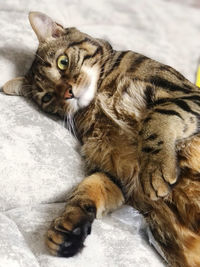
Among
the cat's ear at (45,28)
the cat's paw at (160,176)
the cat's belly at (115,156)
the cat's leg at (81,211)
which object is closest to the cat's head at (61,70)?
the cat's ear at (45,28)

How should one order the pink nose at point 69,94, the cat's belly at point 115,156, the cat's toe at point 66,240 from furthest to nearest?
the pink nose at point 69,94
the cat's belly at point 115,156
the cat's toe at point 66,240

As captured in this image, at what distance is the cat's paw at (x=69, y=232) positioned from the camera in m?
1.18

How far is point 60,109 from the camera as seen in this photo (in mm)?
1737

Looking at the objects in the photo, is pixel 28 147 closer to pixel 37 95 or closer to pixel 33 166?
pixel 33 166

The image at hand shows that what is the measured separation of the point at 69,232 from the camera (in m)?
1.24

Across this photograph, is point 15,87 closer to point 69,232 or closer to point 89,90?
point 89,90

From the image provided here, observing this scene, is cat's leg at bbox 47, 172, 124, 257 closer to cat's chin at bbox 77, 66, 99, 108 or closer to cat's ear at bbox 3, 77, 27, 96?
cat's chin at bbox 77, 66, 99, 108

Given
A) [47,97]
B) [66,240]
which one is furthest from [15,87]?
[66,240]

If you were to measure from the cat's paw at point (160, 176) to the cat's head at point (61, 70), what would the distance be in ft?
1.55

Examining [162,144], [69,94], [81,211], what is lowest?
[81,211]

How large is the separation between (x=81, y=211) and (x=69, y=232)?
11 cm

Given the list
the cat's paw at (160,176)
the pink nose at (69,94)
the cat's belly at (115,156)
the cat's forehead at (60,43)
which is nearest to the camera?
the cat's paw at (160,176)

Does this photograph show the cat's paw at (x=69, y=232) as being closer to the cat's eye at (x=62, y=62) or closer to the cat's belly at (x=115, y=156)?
the cat's belly at (x=115, y=156)

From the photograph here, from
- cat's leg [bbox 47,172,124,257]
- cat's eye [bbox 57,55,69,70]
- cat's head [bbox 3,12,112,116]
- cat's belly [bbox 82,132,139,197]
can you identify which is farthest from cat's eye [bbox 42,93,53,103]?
cat's leg [bbox 47,172,124,257]
